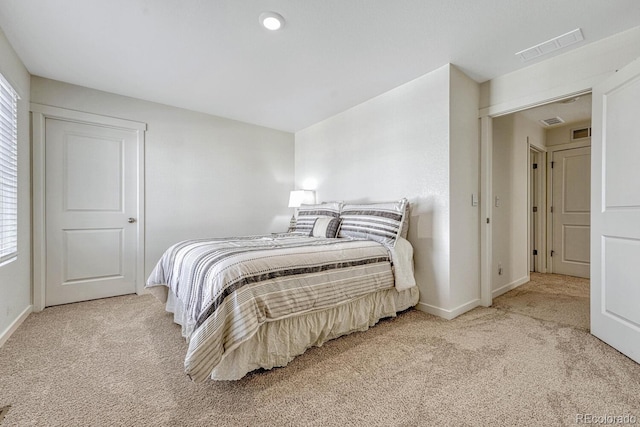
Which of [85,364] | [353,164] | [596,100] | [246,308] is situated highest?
[596,100]

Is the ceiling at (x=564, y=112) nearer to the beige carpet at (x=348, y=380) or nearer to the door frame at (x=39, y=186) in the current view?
the beige carpet at (x=348, y=380)

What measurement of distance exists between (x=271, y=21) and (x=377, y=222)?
1.83m

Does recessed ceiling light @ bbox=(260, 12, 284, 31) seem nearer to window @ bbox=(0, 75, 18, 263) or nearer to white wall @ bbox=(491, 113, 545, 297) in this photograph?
window @ bbox=(0, 75, 18, 263)

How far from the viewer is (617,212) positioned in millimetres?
1926

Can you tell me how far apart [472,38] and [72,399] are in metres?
3.44

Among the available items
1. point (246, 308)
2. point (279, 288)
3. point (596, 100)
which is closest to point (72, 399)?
point (246, 308)

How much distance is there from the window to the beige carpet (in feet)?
2.39

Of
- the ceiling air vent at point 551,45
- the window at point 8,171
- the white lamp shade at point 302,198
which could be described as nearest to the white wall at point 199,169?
the white lamp shade at point 302,198

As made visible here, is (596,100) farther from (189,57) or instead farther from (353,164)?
(189,57)

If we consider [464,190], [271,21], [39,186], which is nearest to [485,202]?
[464,190]

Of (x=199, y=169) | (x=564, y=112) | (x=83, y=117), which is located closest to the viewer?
(x=83, y=117)

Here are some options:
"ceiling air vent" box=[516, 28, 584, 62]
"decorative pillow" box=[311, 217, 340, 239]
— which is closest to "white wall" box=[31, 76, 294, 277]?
"decorative pillow" box=[311, 217, 340, 239]

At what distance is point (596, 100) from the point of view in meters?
2.12

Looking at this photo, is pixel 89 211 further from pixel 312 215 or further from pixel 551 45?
pixel 551 45
